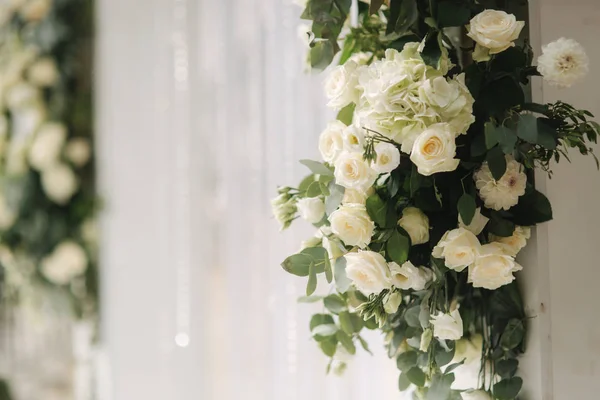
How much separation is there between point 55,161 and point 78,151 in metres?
0.06

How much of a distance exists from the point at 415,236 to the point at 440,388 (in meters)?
0.24

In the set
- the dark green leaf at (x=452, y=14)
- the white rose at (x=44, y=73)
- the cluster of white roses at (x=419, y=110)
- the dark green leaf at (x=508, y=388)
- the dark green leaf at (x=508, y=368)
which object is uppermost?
the white rose at (x=44, y=73)

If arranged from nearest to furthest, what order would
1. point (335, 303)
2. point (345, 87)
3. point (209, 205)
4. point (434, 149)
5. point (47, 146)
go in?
point (434, 149) < point (345, 87) < point (335, 303) < point (209, 205) < point (47, 146)

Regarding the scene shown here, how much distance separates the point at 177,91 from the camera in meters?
1.33

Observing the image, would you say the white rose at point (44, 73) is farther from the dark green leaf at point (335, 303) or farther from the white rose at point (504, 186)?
the white rose at point (504, 186)

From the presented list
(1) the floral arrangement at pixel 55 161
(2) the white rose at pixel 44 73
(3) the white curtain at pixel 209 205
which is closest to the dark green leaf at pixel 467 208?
(3) the white curtain at pixel 209 205

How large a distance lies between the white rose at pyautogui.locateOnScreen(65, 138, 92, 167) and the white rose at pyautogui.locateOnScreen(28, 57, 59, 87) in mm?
168

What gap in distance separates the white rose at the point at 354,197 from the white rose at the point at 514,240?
186mm

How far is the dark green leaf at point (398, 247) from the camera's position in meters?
0.81

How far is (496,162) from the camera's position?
79cm

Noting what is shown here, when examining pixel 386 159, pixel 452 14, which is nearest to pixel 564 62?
pixel 452 14

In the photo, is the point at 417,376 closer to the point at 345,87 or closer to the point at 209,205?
A: the point at 345,87

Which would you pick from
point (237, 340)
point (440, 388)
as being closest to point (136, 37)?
point (237, 340)

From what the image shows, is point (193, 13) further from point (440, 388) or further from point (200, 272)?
point (440, 388)
